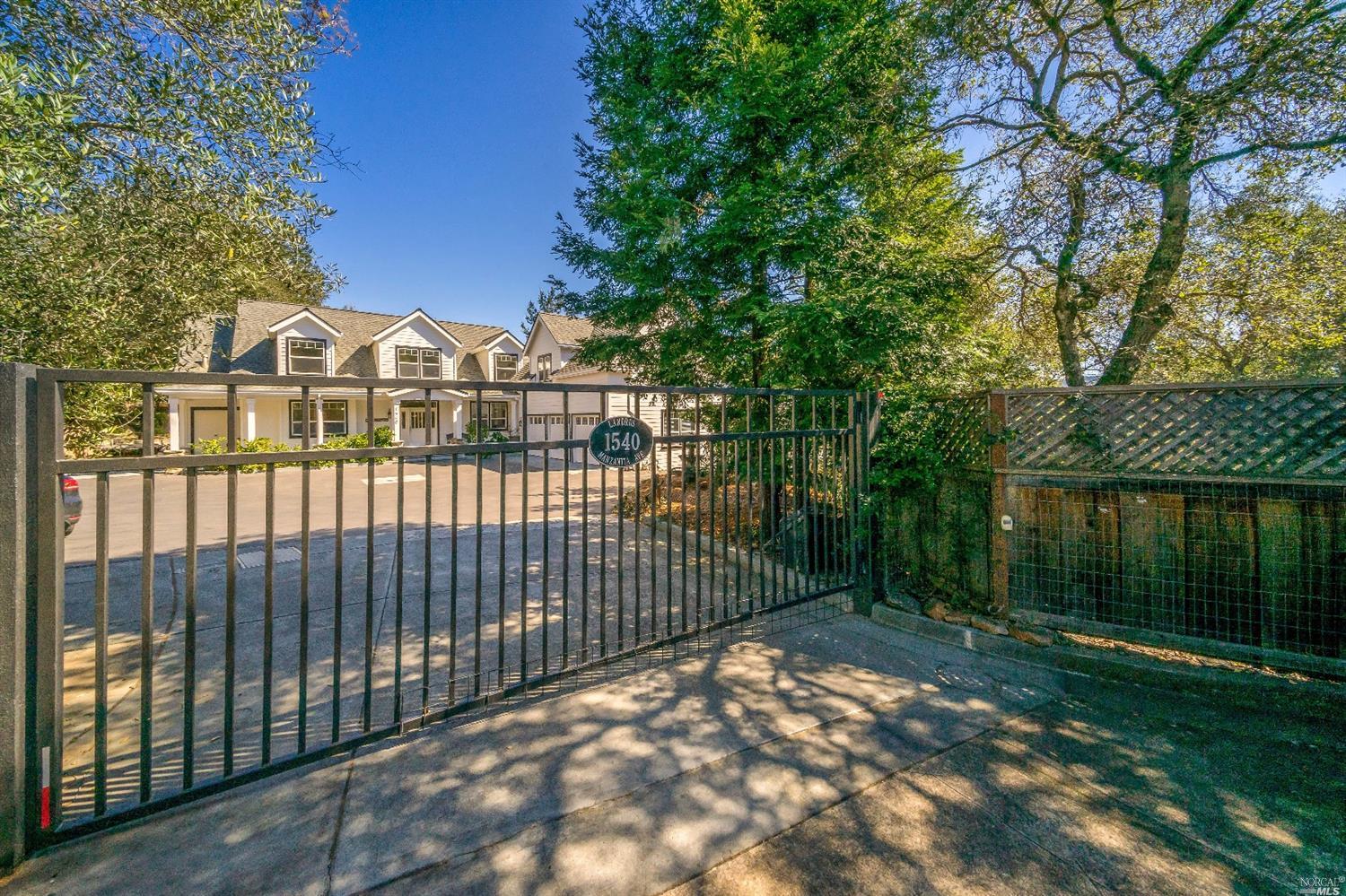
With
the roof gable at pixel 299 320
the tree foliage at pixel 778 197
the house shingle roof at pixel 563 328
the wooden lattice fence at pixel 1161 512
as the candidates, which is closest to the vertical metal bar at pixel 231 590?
the tree foliage at pixel 778 197

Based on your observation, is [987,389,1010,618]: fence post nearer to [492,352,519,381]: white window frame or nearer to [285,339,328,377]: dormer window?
[285,339,328,377]: dormer window

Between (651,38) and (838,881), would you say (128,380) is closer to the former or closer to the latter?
(838,881)

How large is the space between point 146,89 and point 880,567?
6.56 metres

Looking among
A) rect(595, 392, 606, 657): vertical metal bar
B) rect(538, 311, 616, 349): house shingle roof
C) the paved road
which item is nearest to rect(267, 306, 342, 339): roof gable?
the paved road

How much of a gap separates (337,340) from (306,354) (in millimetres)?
1732

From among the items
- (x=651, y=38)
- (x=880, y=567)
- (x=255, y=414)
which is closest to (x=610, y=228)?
(x=651, y=38)

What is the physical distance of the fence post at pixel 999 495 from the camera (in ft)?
13.0

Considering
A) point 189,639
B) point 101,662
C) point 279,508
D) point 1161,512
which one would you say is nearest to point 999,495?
point 1161,512

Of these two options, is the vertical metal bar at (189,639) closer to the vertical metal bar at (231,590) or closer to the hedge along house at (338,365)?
the vertical metal bar at (231,590)

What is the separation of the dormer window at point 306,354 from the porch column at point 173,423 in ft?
11.7

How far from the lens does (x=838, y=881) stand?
6.15ft

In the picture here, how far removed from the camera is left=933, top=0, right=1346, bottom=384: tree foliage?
3.90m

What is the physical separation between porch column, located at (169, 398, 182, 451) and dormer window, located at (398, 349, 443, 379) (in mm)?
7145

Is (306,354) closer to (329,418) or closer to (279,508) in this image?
(329,418)
